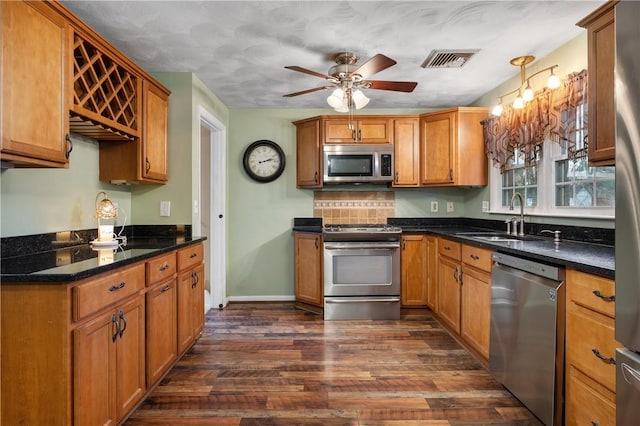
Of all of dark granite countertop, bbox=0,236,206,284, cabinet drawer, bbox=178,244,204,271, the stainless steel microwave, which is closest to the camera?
dark granite countertop, bbox=0,236,206,284

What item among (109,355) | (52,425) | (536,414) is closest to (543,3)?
(536,414)

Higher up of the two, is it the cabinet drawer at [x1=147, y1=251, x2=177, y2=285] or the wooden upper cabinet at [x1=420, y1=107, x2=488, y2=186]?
the wooden upper cabinet at [x1=420, y1=107, x2=488, y2=186]

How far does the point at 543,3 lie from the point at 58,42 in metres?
2.66

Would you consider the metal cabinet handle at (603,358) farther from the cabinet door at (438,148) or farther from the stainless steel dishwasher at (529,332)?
the cabinet door at (438,148)

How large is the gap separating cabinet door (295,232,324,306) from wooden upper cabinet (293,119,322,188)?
0.62 m

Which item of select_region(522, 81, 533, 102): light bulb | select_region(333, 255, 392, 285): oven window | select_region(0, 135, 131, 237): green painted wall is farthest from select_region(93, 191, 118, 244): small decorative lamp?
select_region(522, 81, 533, 102): light bulb

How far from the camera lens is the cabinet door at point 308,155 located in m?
3.91

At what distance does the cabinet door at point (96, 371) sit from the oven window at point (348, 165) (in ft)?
8.71

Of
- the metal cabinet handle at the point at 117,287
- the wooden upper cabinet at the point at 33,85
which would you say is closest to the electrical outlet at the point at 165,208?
the wooden upper cabinet at the point at 33,85

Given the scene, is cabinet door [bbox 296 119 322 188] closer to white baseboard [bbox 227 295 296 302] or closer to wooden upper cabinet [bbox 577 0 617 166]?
white baseboard [bbox 227 295 296 302]

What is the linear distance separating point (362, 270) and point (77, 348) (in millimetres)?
2618

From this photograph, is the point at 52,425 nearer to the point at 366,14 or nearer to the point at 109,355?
the point at 109,355

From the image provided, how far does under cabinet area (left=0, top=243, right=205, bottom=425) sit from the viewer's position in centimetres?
135

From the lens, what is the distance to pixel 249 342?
2.93 meters
